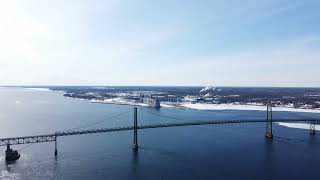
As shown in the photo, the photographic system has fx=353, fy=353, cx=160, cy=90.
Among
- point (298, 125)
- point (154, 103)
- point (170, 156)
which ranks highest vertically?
point (154, 103)

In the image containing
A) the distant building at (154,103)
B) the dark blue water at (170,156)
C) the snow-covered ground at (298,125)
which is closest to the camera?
the dark blue water at (170,156)

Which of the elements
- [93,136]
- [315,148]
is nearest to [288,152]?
[315,148]

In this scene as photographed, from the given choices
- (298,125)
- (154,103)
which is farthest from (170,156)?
(154,103)

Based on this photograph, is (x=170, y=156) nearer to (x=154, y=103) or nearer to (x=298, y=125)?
(x=298, y=125)

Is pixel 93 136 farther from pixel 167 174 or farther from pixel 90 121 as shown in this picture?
pixel 167 174

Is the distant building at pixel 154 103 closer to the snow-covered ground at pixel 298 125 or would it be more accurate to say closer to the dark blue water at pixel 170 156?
the snow-covered ground at pixel 298 125

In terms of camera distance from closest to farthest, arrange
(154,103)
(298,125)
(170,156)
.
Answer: (170,156), (298,125), (154,103)

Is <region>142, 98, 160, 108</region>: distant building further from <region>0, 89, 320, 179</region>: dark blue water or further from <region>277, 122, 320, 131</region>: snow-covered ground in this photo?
<region>0, 89, 320, 179</region>: dark blue water

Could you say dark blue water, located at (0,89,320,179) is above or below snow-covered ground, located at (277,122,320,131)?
below

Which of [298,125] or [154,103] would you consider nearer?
[298,125]

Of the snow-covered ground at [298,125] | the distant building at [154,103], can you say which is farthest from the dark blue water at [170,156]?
the distant building at [154,103]

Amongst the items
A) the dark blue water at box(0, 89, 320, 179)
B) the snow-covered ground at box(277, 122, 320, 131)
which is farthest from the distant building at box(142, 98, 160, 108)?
the dark blue water at box(0, 89, 320, 179)

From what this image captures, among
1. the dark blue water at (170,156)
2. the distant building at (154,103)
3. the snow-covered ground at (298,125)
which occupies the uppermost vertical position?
the distant building at (154,103)
